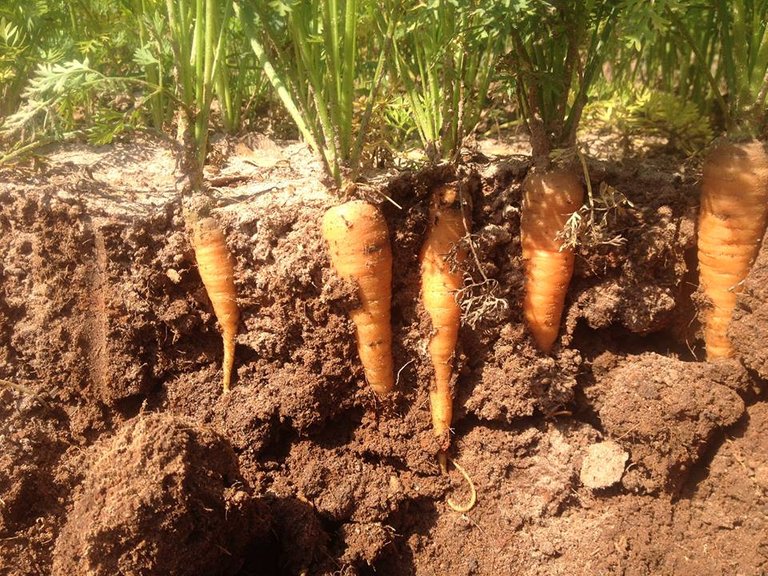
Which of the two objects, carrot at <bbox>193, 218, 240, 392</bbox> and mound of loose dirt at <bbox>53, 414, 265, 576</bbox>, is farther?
carrot at <bbox>193, 218, 240, 392</bbox>

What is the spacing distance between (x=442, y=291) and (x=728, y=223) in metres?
0.98

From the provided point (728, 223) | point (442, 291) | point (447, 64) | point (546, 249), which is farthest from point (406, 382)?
point (728, 223)

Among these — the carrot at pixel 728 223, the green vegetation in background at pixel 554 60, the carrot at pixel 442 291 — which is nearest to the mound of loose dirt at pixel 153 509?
the carrot at pixel 442 291

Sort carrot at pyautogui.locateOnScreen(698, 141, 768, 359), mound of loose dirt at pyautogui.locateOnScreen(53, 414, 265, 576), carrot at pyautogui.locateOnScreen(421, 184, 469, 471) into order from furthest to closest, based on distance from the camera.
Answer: carrot at pyautogui.locateOnScreen(421, 184, 469, 471), carrot at pyautogui.locateOnScreen(698, 141, 768, 359), mound of loose dirt at pyautogui.locateOnScreen(53, 414, 265, 576)

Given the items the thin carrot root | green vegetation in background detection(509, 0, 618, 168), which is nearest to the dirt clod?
the thin carrot root

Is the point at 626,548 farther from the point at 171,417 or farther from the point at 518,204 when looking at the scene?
the point at 171,417

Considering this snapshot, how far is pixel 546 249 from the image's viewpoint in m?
2.03

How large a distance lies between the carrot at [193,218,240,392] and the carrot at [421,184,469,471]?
0.70 metres

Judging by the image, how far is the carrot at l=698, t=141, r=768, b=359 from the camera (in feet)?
6.25

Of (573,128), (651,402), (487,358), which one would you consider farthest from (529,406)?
(573,128)

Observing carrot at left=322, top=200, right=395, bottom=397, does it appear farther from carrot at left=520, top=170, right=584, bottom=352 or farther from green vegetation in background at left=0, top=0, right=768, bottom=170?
carrot at left=520, top=170, right=584, bottom=352

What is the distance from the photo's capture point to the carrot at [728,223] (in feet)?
6.25

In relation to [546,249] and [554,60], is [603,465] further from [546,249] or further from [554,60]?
[554,60]

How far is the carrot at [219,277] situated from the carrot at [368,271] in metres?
0.39
